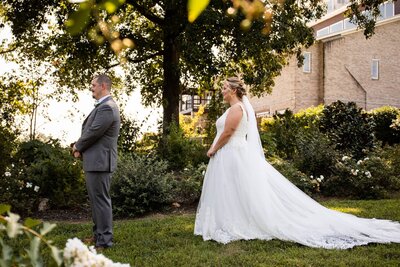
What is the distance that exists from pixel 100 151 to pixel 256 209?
2309 mm

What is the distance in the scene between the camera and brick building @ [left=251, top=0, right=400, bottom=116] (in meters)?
28.8

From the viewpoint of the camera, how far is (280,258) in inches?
210

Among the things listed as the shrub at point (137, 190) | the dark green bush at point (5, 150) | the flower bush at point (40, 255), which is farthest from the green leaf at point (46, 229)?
the dark green bush at point (5, 150)

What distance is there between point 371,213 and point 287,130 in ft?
24.0

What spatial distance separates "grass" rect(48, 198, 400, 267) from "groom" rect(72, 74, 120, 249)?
416mm

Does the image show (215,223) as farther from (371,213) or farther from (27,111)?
(27,111)

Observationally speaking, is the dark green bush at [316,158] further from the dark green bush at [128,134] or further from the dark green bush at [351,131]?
the dark green bush at [128,134]

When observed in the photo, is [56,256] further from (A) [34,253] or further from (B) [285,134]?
(B) [285,134]

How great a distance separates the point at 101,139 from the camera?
233 inches

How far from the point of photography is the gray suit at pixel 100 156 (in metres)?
5.83

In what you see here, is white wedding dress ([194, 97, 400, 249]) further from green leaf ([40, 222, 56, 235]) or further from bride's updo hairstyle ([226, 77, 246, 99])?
green leaf ([40, 222, 56, 235])

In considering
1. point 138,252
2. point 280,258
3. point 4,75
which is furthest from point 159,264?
point 4,75

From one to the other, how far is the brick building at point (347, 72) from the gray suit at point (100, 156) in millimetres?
23456

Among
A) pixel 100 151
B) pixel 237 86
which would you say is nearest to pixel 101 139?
pixel 100 151
